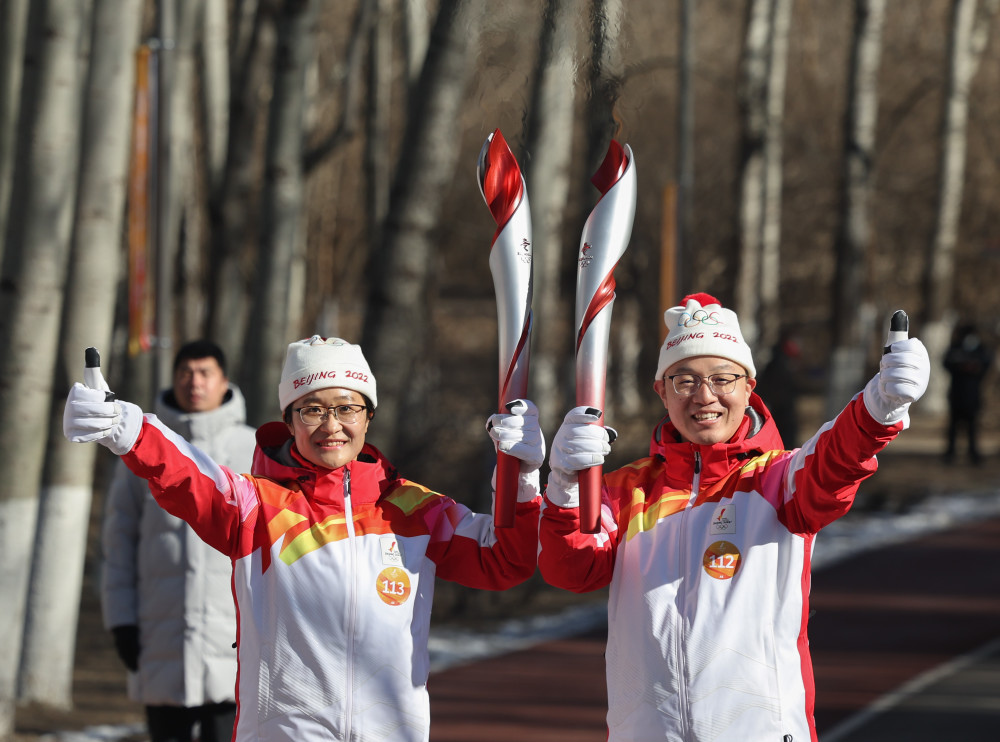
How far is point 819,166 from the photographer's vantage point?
81.9 ft

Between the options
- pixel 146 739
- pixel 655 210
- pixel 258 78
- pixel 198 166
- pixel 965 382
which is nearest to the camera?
pixel 146 739

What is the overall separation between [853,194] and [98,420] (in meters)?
14.8

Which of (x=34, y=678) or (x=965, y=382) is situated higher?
(x=965, y=382)

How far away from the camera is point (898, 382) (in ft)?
8.63

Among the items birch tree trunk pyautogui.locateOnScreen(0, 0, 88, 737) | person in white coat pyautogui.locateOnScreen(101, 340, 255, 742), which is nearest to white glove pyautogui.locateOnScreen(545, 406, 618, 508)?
person in white coat pyautogui.locateOnScreen(101, 340, 255, 742)

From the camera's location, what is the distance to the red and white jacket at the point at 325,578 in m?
2.95

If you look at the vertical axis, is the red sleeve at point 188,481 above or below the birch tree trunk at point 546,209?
below

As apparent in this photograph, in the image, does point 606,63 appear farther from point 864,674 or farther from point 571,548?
point 864,674

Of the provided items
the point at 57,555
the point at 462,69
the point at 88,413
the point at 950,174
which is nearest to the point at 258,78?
the point at 462,69

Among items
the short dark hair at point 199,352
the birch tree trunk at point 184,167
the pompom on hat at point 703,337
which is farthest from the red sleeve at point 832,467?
the birch tree trunk at point 184,167

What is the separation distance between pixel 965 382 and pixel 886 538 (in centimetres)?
330

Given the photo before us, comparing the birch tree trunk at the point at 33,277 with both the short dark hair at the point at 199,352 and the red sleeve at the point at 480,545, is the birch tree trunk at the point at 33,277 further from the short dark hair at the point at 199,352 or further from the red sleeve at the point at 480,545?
the red sleeve at the point at 480,545

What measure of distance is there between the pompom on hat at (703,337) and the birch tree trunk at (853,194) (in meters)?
13.7

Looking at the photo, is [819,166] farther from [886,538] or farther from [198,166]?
[886,538]
